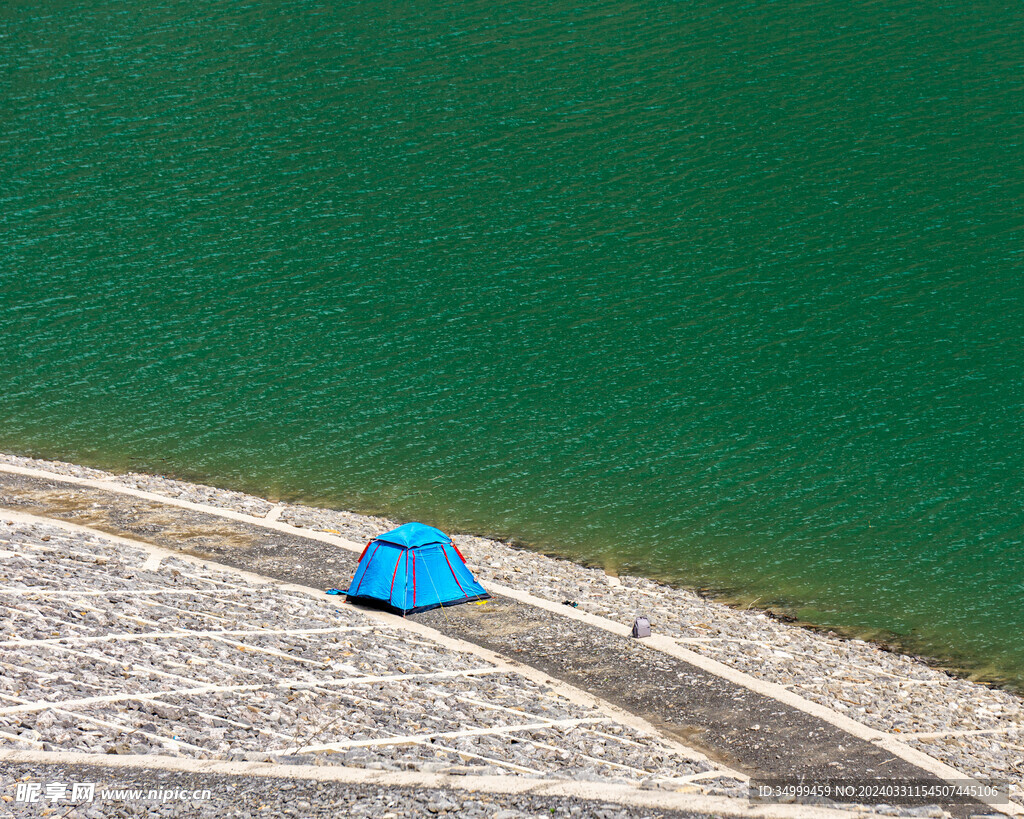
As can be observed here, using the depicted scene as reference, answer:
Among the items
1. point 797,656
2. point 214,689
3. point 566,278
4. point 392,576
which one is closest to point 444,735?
point 214,689

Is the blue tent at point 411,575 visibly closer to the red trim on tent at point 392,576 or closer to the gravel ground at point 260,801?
the red trim on tent at point 392,576

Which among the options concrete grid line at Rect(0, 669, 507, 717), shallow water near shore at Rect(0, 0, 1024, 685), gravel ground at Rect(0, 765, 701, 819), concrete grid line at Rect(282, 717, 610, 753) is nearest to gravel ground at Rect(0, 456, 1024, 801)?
shallow water near shore at Rect(0, 0, 1024, 685)

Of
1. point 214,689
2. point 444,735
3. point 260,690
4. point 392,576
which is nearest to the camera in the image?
point 444,735

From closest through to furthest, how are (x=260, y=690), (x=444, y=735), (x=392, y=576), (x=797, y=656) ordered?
(x=444, y=735), (x=260, y=690), (x=392, y=576), (x=797, y=656)

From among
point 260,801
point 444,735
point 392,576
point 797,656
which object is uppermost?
point 392,576

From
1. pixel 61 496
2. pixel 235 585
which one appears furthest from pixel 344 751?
pixel 61 496

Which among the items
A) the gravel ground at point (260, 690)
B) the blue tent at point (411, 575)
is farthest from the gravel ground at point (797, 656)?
the gravel ground at point (260, 690)

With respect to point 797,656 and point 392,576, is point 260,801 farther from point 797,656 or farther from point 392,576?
point 797,656

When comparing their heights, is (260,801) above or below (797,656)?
below
